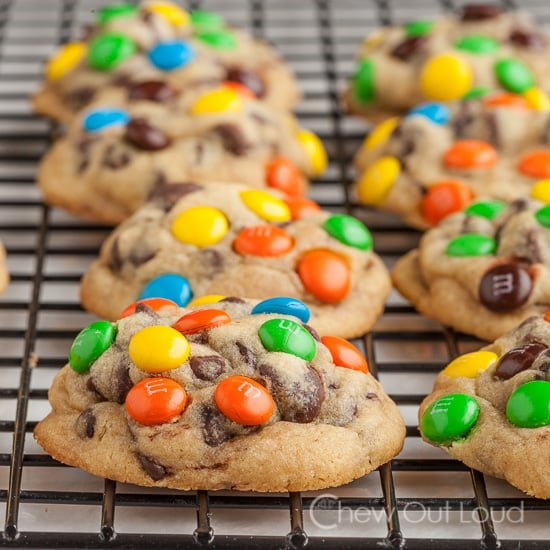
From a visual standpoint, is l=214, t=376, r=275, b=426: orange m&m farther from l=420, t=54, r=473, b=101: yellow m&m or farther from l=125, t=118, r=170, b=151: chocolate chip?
l=420, t=54, r=473, b=101: yellow m&m

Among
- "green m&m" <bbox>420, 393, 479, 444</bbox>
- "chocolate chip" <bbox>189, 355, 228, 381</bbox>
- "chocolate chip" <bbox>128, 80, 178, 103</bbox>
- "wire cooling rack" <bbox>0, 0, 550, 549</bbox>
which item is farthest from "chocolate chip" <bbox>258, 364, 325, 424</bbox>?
"chocolate chip" <bbox>128, 80, 178, 103</bbox>

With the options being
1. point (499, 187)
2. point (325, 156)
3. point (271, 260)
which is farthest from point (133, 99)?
point (499, 187)

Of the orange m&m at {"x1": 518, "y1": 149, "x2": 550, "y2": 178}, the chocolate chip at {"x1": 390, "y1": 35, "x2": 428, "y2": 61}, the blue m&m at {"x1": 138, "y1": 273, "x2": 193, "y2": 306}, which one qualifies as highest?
the blue m&m at {"x1": 138, "y1": 273, "x2": 193, "y2": 306}

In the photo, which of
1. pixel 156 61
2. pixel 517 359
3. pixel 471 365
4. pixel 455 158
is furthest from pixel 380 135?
pixel 517 359

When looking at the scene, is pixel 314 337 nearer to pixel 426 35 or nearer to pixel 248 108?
pixel 248 108

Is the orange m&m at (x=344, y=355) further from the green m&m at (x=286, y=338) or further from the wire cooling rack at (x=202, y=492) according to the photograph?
the wire cooling rack at (x=202, y=492)

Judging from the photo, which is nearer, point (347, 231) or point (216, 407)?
point (216, 407)

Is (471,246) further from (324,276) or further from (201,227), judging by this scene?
(201,227)
